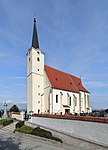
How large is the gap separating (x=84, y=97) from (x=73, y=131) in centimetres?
3322

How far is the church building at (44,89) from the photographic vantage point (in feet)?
119

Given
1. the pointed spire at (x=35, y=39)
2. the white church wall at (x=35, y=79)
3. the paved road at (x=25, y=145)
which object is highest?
the pointed spire at (x=35, y=39)

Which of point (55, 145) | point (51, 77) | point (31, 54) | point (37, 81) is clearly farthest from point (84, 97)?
point (55, 145)

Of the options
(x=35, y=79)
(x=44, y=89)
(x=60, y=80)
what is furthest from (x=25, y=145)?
(x=60, y=80)

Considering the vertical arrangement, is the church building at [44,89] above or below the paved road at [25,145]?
above

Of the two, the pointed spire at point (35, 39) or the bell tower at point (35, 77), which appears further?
the pointed spire at point (35, 39)

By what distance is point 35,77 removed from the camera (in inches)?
1454

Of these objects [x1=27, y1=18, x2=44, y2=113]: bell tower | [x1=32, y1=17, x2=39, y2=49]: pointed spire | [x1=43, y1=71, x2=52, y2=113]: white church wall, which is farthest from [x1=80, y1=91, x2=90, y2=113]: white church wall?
[x1=32, y1=17, x2=39, y2=49]: pointed spire

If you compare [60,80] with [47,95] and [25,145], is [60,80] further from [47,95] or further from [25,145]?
[25,145]

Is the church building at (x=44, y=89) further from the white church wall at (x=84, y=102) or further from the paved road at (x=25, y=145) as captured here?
the paved road at (x=25, y=145)

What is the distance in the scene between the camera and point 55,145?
40.4ft

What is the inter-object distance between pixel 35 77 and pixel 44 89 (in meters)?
3.35

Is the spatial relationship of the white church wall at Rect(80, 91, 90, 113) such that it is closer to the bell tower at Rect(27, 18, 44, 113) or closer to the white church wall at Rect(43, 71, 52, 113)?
the white church wall at Rect(43, 71, 52, 113)

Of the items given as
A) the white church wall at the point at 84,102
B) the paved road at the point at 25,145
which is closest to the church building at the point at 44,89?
the white church wall at the point at 84,102
